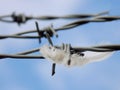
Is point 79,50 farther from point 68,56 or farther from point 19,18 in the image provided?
point 19,18

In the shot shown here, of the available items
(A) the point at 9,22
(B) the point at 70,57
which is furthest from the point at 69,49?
(A) the point at 9,22

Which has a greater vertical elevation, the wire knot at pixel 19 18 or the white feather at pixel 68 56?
the wire knot at pixel 19 18

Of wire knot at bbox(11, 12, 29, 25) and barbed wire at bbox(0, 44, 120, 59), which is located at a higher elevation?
wire knot at bbox(11, 12, 29, 25)

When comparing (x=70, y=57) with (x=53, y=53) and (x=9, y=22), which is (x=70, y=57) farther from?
(x=9, y=22)

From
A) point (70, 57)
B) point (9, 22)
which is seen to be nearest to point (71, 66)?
point (70, 57)

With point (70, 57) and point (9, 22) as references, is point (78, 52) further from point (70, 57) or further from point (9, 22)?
point (9, 22)

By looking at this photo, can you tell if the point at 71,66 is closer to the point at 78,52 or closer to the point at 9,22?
the point at 78,52

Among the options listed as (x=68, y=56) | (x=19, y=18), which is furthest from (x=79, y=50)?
(x=19, y=18)
